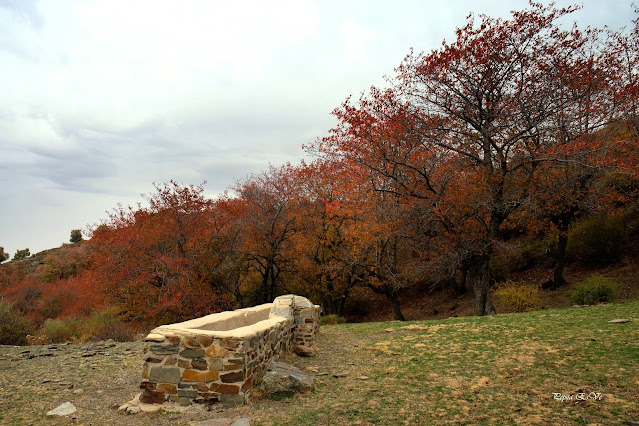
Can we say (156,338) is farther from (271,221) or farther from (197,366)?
(271,221)

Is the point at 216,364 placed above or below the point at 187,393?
above

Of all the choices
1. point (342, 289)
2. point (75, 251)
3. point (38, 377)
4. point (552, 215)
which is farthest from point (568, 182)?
point (75, 251)

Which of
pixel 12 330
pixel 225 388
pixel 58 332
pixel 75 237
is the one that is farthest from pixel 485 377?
pixel 75 237

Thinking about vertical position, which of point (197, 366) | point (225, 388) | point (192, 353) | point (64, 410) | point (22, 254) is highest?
point (22, 254)

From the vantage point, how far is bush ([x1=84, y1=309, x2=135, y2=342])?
470 inches

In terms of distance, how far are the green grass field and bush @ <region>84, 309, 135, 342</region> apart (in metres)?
7.31

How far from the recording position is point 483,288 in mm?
12711

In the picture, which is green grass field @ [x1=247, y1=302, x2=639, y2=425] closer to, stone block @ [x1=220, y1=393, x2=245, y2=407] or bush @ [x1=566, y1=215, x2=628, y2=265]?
stone block @ [x1=220, y1=393, x2=245, y2=407]

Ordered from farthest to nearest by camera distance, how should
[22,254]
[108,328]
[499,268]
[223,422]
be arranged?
[22,254] → [499,268] → [108,328] → [223,422]

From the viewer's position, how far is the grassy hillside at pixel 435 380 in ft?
14.3

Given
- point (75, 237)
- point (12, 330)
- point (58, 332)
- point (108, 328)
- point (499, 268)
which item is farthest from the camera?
point (75, 237)

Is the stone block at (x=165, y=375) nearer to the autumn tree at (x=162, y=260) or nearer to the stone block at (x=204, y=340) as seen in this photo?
the stone block at (x=204, y=340)

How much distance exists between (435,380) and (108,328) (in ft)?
36.8

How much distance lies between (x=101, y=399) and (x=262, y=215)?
506 inches
